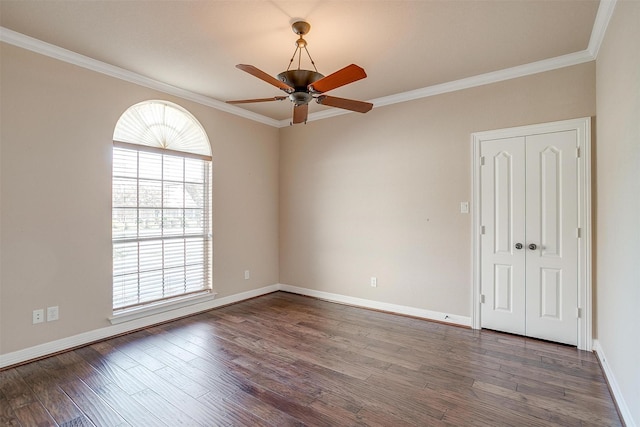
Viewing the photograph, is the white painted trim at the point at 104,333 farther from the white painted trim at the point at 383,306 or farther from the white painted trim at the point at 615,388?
the white painted trim at the point at 615,388

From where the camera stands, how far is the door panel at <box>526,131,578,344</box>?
3.02 metres

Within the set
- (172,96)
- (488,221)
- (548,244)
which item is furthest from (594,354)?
(172,96)

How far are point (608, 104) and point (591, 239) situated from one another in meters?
1.22

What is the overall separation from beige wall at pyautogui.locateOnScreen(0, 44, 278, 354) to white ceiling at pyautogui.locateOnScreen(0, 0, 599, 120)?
34 centimetres

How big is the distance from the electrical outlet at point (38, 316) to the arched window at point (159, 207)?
618 millimetres

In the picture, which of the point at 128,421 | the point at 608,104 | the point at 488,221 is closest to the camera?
the point at 128,421

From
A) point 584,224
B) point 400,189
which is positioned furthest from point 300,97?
point 584,224

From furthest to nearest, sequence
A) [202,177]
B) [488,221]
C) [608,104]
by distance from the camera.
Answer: [202,177], [488,221], [608,104]

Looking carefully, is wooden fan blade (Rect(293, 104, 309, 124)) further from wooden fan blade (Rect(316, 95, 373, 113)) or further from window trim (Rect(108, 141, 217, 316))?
window trim (Rect(108, 141, 217, 316))

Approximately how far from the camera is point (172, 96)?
381 cm

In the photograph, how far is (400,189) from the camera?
404cm

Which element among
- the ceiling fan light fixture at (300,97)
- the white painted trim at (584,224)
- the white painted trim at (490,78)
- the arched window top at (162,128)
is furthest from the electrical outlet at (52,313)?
the white painted trim at (584,224)

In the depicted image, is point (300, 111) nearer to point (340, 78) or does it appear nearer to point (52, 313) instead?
point (340, 78)

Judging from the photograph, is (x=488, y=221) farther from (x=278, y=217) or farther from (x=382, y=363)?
(x=278, y=217)
